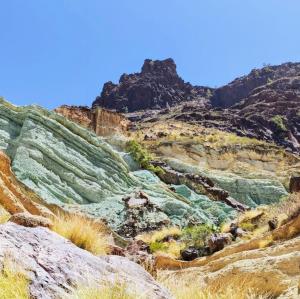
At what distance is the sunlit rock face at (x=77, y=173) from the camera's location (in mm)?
24359

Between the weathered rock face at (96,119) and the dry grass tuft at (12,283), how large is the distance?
36.0 meters

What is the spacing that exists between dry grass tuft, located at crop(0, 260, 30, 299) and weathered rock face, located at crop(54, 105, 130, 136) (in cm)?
3600

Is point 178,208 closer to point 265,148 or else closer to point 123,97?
point 265,148

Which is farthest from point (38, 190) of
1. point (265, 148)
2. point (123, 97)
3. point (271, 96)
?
point (123, 97)

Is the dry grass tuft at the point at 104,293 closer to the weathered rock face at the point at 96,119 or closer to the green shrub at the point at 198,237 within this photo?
the green shrub at the point at 198,237

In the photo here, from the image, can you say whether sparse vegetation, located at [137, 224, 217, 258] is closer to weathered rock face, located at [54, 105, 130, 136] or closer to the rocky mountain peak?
weathered rock face, located at [54, 105, 130, 136]

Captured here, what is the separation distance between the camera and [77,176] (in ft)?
88.2

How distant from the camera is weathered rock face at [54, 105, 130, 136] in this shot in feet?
134

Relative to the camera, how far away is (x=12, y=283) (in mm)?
4113

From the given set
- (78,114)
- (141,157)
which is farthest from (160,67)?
(141,157)

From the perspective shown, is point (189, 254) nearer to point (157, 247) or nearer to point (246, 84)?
point (157, 247)

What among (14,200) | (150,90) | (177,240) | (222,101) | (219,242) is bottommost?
(14,200)

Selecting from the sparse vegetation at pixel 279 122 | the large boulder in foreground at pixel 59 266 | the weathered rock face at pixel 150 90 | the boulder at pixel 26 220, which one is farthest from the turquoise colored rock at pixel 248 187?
the weathered rock face at pixel 150 90

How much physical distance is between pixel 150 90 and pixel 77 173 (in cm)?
11223
